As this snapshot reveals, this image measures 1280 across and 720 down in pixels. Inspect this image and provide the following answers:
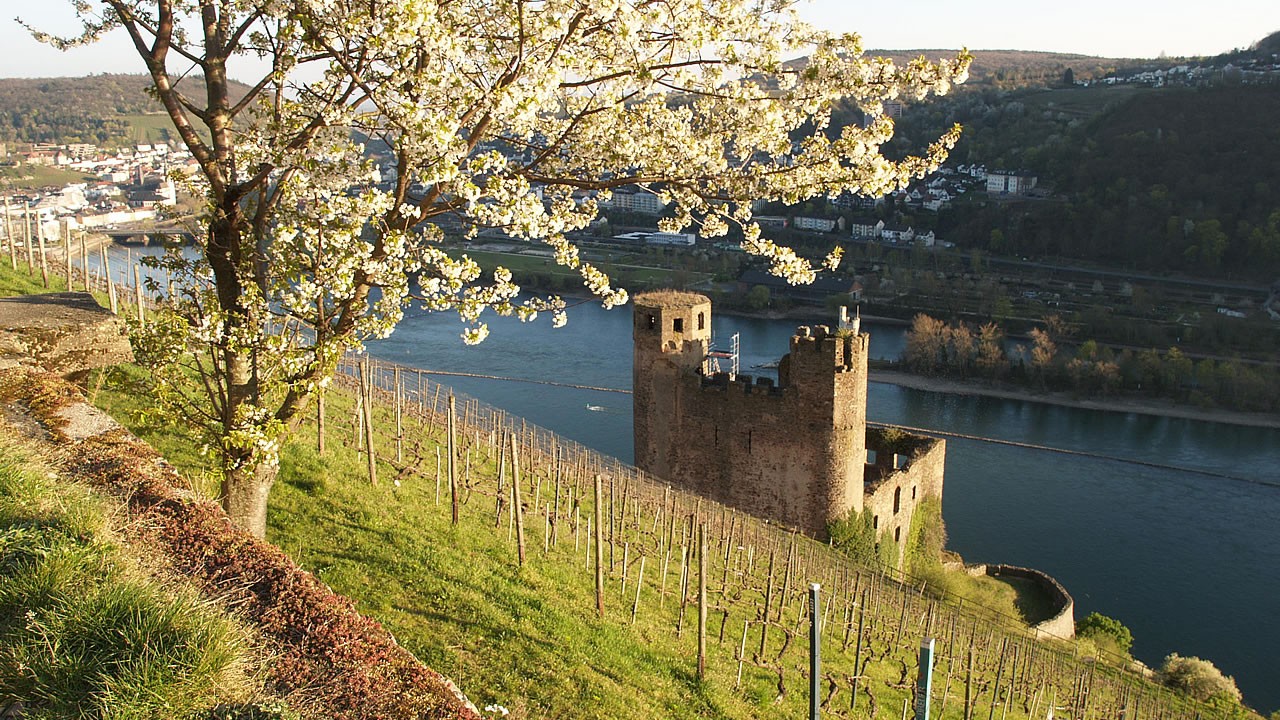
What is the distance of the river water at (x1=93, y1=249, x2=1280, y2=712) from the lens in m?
25.9

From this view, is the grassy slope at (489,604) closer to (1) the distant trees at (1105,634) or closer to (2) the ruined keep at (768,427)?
(2) the ruined keep at (768,427)

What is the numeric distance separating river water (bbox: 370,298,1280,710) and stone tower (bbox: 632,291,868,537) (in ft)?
33.4

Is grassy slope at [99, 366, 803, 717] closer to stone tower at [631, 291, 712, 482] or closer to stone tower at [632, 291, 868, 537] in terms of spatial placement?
stone tower at [632, 291, 868, 537]

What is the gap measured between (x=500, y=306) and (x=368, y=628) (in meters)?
2.35

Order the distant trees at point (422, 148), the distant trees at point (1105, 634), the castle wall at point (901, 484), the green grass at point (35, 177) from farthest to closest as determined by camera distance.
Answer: the green grass at point (35, 177) → the distant trees at point (1105, 634) → the castle wall at point (901, 484) → the distant trees at point (422, 148)

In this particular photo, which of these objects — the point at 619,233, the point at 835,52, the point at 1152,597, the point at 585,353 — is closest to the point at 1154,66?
the point at 619,233

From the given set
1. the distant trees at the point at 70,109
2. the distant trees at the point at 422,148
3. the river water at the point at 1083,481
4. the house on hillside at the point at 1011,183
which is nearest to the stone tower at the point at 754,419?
the river water at the point at 1083,481

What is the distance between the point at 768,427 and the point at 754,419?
31cm

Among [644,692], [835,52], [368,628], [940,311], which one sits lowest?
[940,311]

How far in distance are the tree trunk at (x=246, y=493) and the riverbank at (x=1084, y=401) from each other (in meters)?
44.2

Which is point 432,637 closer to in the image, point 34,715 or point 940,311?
point 34,715

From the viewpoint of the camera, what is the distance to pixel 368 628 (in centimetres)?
417

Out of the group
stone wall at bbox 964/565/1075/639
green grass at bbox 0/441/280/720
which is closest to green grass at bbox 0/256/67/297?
green grass at bbox 0/441/280/720

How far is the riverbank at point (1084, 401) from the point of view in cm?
4462
